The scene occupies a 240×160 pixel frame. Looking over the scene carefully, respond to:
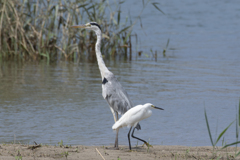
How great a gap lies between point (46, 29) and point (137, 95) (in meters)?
4.18

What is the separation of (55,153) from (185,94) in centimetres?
450

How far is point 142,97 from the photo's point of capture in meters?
8.33

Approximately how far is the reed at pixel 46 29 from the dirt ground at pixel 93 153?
673 cm

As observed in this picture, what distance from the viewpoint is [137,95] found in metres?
8.49

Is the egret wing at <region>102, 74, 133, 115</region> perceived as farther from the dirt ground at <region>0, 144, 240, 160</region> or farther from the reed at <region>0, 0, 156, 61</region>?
the reed at <region>0, 0, 156, 61</region>

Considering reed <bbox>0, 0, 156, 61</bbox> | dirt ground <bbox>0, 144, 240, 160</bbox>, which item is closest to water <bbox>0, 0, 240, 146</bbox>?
reed <bbox>0, 0, 156, 61</bbox>

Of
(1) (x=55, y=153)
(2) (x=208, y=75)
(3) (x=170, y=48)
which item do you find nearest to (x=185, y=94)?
(2) (x=208, y=75)

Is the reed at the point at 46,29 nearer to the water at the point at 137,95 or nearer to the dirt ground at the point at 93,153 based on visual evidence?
the water at the point at 137,95

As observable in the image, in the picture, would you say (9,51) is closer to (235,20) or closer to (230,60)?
(230,60)

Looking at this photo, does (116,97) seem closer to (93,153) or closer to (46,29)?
(93,153)

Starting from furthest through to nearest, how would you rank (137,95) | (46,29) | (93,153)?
(46,29) → (137,95) → (93,153)

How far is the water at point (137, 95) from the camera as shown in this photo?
604cm

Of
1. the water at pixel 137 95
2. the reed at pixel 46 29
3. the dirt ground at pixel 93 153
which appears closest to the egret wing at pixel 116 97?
the water at pixel 137 95

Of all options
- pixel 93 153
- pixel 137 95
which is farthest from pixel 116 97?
pixel 137 95
